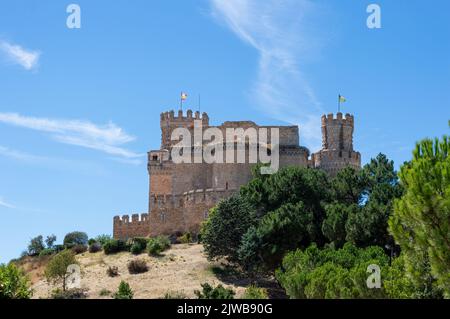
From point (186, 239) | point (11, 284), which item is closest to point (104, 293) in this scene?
point (11, 284)

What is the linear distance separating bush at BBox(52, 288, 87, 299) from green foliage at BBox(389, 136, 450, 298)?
25818mm

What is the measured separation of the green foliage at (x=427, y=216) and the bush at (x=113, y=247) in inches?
1381

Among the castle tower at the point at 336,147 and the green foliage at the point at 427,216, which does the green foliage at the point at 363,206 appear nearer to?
the castle tower at the point at 336,147

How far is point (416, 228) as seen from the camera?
22.5 m

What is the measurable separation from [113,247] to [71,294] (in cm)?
1070

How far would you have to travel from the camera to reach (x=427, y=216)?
71.2 feet

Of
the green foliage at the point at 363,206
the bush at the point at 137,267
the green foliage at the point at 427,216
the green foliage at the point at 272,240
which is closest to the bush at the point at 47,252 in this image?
the bush at the point at 137,267

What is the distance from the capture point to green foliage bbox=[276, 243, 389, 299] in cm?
2955

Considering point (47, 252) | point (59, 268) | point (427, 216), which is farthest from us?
point (47, 252)

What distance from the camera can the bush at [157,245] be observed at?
2108 inches

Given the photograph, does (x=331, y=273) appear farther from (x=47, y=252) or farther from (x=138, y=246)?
(x=47, y=252)
